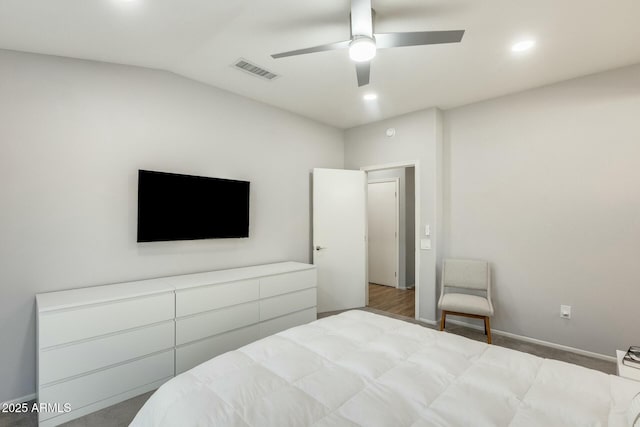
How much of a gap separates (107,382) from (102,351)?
0.76 ft

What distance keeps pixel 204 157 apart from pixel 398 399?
109 inches

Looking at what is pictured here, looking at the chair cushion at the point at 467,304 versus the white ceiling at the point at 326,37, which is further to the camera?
the chair cushion at the point at 467,304

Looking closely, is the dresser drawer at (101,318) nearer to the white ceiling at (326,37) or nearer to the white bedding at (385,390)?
the white bedding at (385,390)

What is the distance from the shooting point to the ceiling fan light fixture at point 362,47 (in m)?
1.87

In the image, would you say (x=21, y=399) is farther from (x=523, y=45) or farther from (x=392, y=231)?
(x=392, y=231)

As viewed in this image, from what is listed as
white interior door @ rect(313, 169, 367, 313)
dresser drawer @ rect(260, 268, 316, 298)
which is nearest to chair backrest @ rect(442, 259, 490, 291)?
white interior door @ rect(313, 169, 367, 313)

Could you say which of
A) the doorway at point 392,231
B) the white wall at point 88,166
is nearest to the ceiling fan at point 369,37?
the white wall at point 88,166

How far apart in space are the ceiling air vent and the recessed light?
2.05 meters

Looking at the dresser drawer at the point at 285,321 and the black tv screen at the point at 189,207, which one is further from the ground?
the black tv screen at the point at 189,207

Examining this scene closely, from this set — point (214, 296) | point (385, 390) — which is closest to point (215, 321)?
point (214, 296)

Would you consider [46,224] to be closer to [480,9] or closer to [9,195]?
[9,195]

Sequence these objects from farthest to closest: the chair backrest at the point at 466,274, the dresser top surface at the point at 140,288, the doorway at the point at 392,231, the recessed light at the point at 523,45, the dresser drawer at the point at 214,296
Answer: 1. the doorway at the point at 392,231
2. the chair backrest at the point at 466,274
3. the dresser drawer at the point at 214,296
4. the recessed light at the point at 523,45
5. the dresser top surface at the point at 140,288

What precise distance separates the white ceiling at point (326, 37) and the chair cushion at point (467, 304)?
2.26 meters

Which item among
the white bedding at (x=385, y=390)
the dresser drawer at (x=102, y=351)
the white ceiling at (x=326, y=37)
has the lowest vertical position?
the dresser drawer at (x=102, y=351)
